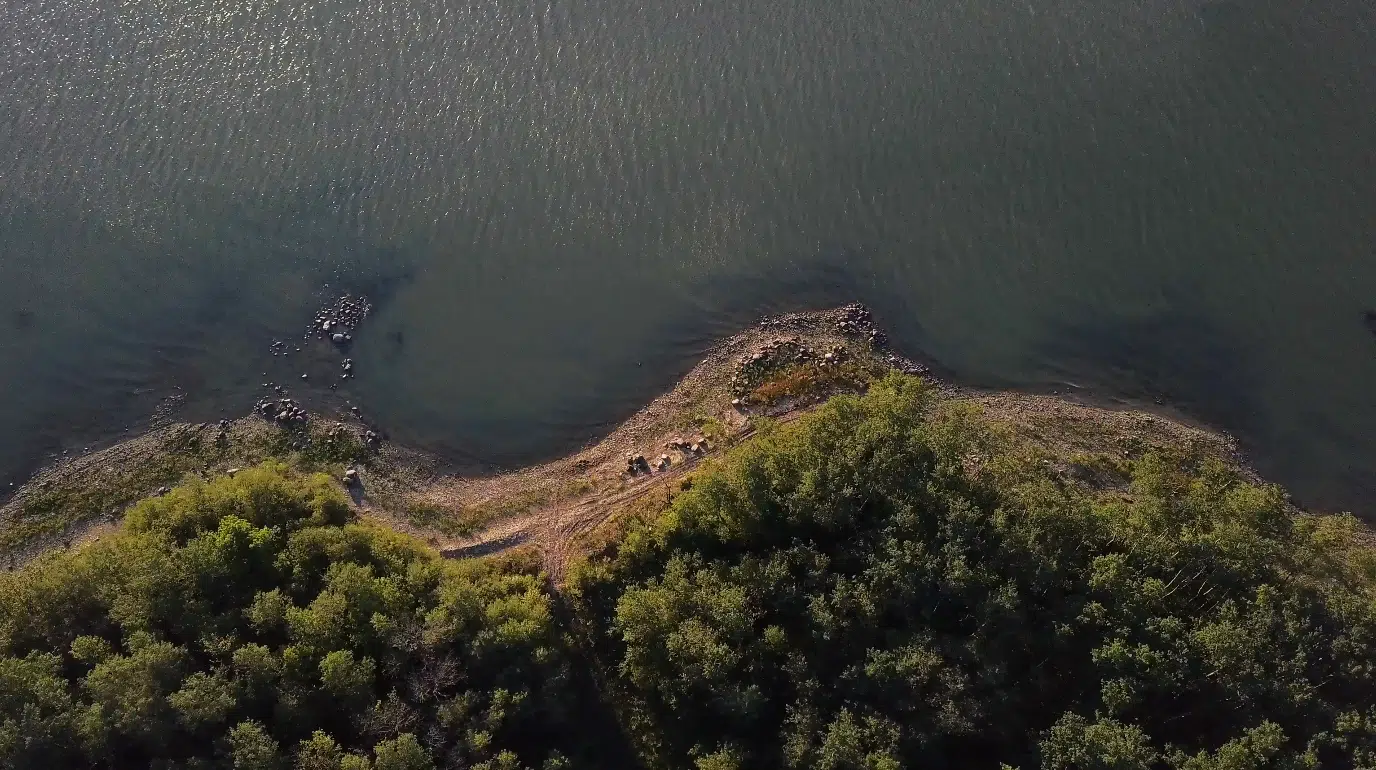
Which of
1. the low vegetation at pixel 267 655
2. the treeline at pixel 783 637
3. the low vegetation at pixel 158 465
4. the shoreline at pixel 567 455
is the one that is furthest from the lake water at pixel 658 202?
the treeline at pixel 783 637

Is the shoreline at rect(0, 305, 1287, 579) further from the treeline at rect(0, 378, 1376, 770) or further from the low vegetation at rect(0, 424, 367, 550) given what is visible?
the treeline at rect(0, 378, 1376, 770)

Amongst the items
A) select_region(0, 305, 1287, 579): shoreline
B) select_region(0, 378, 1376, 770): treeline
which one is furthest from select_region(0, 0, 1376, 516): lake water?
select_region(0, 378, 1376, 770): treeline

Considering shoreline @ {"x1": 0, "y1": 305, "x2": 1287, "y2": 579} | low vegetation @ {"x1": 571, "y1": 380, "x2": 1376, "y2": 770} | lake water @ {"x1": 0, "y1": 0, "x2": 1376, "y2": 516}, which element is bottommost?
low vegetation @ {"x1": 571, "y1": 380, "x2": 1376, "y2": 770}

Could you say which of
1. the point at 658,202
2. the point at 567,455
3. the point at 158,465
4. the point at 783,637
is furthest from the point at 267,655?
the point at 658,202

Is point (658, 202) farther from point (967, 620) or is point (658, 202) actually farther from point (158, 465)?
point (158, 465)

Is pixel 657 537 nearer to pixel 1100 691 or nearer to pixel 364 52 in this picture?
pixel 1100 691

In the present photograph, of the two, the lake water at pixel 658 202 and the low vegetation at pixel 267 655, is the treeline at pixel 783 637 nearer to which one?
the low vegetation at pixel 267 655
